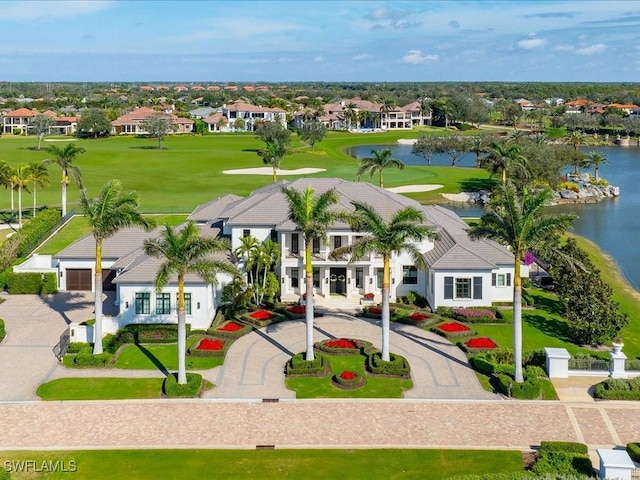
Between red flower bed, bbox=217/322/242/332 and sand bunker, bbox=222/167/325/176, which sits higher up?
sand bunker, bbox=222/167/325/176

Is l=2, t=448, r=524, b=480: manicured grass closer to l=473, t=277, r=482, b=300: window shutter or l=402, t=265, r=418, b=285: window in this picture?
l=473, t=277, r=482, b=300: window shutter

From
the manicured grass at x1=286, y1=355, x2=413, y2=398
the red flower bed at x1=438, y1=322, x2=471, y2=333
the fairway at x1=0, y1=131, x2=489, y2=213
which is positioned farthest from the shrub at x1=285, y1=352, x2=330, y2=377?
the fairway at x1=0, y1=131, x2=489, y2=213

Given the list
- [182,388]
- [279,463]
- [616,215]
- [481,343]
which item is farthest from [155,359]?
[616,215]

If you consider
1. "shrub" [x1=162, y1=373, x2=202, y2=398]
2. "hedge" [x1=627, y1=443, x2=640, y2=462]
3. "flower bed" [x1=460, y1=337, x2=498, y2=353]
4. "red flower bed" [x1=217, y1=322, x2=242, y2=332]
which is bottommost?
"hedge" [x1=627, y1=443, x2=640, y2=462]

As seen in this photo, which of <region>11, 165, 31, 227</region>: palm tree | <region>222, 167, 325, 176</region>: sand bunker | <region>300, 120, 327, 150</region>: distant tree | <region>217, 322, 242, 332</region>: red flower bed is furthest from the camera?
<region>300, 120, 327, 150</region>: distant tree

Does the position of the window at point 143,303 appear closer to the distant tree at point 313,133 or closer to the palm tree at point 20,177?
the palm tree at point 20,177

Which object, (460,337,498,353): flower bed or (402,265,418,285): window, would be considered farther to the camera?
(402,265,418,285): window

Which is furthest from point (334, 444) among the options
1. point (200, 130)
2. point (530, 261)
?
point (200, 130)
